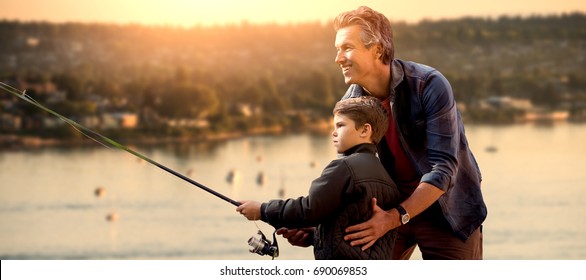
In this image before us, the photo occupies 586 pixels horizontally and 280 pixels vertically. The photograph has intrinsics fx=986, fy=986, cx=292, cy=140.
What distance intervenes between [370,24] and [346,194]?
0.35 meters

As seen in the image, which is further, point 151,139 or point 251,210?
point 151,139


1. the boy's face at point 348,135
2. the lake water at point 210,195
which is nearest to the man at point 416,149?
the boy's face at point 348,135

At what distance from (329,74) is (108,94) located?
30.6 ft

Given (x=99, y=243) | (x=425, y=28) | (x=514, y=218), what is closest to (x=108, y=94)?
(x=99, y=243)

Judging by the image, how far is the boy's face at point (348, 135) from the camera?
1891mm

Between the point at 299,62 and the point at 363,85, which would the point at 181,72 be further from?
the point at 363,85

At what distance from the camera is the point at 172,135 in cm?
3959

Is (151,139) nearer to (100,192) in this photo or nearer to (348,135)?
(100,192)

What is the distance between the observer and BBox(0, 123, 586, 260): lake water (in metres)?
33.7

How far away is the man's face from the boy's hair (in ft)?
0.20

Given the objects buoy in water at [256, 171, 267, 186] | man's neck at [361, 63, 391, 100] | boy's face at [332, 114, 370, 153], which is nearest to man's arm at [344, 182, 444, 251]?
boy's face at [332, 114, 370, 153]

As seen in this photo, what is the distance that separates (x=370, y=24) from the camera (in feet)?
6.40

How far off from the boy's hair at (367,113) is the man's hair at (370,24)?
113 millimetres

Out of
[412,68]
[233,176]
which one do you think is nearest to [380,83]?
[412,68]
